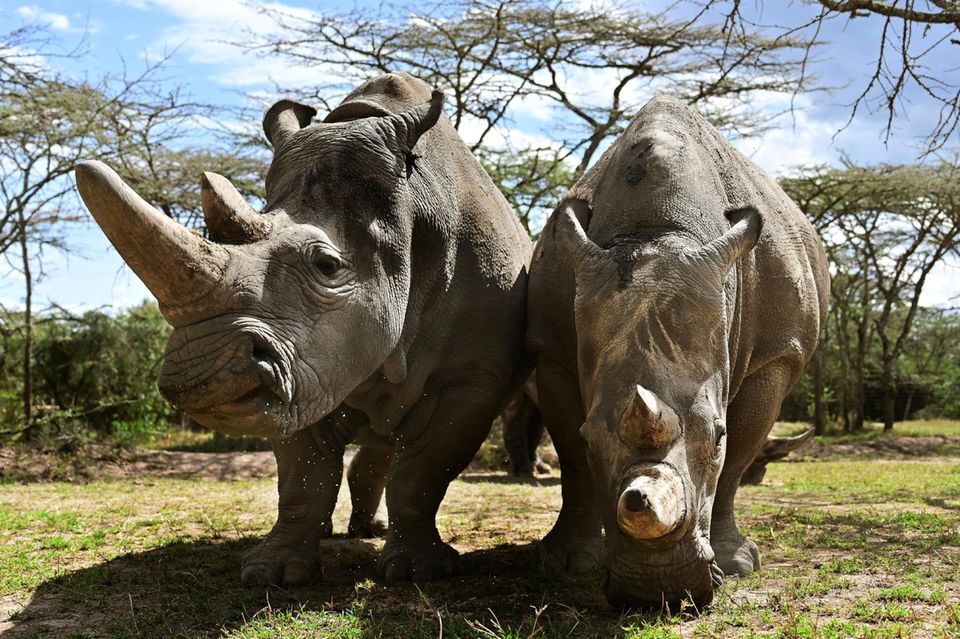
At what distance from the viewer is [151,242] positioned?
3.77m

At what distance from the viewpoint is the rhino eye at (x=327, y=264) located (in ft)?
14.5

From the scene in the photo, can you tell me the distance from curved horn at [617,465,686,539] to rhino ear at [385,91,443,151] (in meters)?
2.29

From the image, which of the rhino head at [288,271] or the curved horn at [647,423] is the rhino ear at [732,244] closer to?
the curved horn at [647,423]

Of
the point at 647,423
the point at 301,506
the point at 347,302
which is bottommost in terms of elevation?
the point at 301,506

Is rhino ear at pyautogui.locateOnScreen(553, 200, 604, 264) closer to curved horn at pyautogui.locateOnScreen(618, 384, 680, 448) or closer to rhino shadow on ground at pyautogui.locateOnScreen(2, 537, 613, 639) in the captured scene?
curved horn at pyautogui.locateOnScreen(618, 384, 680, 448)

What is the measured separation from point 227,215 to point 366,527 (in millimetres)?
3888

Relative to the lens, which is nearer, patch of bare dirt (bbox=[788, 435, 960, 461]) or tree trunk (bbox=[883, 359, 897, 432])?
patch of bare dirt (bbox=[788, 435, 960, 461])

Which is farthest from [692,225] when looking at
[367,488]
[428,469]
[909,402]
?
[909,402]

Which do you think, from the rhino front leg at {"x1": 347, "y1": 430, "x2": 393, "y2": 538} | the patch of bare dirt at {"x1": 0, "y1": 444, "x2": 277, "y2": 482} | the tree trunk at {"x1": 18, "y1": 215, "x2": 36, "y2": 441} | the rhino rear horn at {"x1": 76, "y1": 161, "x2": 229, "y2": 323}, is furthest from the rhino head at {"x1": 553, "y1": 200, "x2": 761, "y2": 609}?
the tree trunk at {"x1": 18, "y1": 215, "x2": 36, "y2": 441}

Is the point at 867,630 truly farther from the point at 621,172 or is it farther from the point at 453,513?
the point at 453,513

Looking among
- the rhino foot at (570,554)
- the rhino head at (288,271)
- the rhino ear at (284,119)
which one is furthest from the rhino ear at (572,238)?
the rhino foot at (570,554)

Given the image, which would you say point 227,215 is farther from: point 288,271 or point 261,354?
point 261,354

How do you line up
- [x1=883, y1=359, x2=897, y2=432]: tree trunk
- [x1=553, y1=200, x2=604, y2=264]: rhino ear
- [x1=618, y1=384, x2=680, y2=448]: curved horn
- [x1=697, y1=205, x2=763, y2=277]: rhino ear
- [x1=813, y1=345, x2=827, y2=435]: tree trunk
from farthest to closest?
[x1=883, y1=359, x2=897, y2=432]: tree trunk
[x1=813, y1=345, x2=827, y2=435]: tree trunk
[x1=553, y1=200, x2=604, y2=264]: rhino ear
[x1=697, y1=205, x2=763, y2=277]: rhino ear
[x1=618, y1=384, x2=680, y2=448]: curved horn

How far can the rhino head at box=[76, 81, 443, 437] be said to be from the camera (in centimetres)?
388
